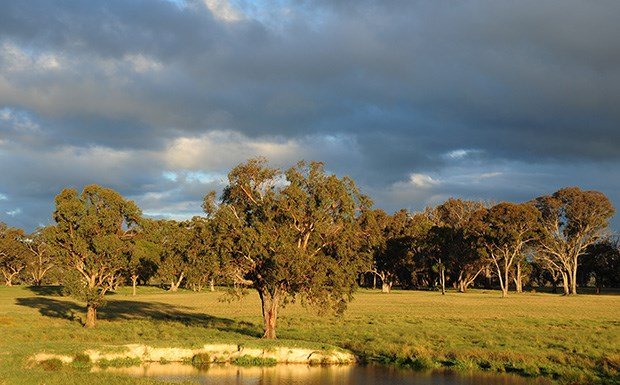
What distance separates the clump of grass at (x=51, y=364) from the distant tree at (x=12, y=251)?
118420 mm

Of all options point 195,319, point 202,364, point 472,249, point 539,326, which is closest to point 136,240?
point 195,319

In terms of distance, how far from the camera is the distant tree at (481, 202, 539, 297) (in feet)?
358

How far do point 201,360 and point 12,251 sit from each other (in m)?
122

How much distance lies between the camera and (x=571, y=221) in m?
116

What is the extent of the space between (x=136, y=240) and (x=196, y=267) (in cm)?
1286

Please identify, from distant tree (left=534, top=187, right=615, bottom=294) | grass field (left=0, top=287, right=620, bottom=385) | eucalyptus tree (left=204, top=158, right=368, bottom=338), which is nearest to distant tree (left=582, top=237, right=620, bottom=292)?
distant tree (left=534, top=187, right=615, bottom=294)

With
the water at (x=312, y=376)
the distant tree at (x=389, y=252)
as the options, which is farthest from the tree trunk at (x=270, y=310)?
the distant tree at (x=389, y=252)

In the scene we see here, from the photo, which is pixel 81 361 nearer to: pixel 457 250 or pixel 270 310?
pixel 270 310

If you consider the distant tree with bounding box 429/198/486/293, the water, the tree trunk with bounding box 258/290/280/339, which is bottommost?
the water

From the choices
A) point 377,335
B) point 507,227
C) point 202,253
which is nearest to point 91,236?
point 202,253

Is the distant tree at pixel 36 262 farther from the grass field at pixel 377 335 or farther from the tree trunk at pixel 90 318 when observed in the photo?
the tree trunk at pixel 90 318

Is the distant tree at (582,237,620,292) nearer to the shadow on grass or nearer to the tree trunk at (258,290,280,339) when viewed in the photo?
the shadow on grass

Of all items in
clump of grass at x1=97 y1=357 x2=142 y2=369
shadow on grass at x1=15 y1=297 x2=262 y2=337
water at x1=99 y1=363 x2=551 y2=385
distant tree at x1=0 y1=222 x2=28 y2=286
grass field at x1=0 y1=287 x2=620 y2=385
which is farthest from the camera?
distant tree at x1=0 y1=222 x2=28 y2=286

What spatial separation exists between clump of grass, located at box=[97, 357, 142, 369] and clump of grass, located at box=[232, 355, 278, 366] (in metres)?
5.49
